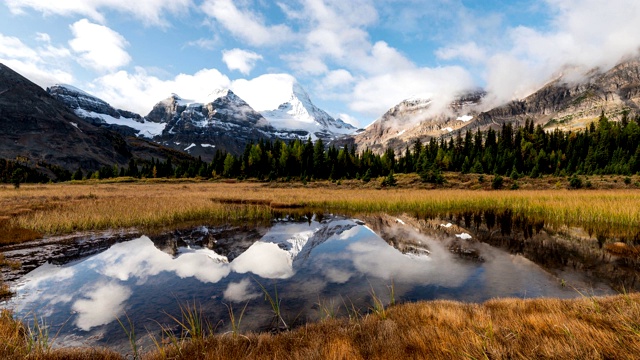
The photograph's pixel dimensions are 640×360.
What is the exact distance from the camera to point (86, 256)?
12352 millimetres

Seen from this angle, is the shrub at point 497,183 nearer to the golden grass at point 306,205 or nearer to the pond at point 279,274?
the golden grass at point 306,205

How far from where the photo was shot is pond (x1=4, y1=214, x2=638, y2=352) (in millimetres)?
7348

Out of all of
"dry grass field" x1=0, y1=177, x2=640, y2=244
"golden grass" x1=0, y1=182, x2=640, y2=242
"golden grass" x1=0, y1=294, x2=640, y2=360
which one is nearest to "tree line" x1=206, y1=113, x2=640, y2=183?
"golden grass" x1=0, y1=182, x2=640, y2=242

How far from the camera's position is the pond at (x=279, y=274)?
7.35 metres

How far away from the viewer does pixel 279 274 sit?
10484 mm

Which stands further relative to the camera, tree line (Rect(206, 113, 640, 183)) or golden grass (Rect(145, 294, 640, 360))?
tree line (Rect(206, 113, 640, 183))

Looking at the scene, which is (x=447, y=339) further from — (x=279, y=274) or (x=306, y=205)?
(x=306, y=205)

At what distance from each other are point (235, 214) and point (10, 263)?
13.4 meters

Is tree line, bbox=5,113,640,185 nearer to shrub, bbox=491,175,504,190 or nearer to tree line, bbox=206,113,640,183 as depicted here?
tree line, bbox=206,113,640,183

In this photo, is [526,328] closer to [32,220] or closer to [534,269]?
[534,269]

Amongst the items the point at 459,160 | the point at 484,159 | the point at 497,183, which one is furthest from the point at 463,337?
the point at 459,160

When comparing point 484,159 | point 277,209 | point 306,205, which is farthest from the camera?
point 484,159

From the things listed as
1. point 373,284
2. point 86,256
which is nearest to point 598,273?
point 373,284

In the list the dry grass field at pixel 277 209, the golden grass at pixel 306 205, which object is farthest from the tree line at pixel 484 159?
the dry grass field at pixel 277 209
